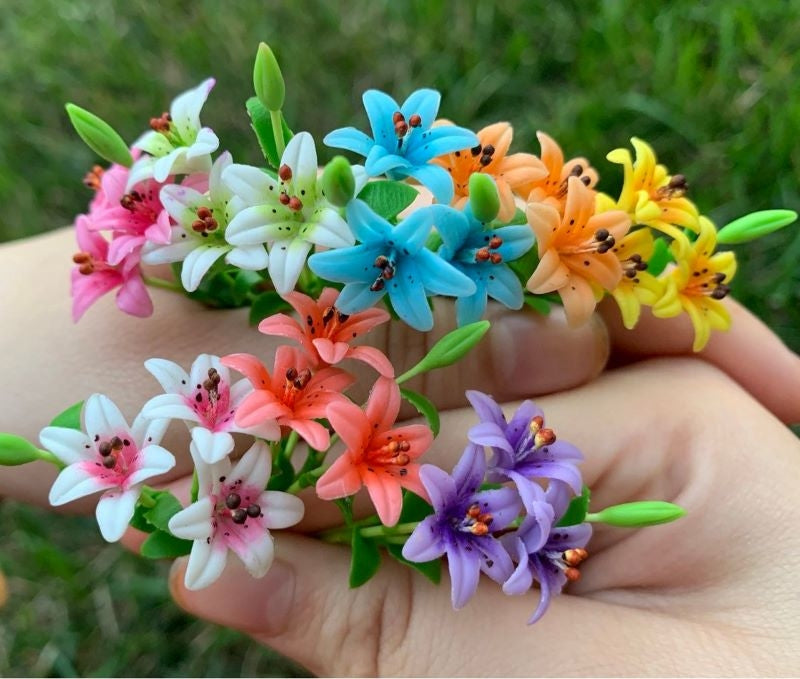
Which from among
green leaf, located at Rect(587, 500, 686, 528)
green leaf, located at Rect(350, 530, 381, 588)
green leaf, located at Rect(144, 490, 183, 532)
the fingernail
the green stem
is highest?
the green stem

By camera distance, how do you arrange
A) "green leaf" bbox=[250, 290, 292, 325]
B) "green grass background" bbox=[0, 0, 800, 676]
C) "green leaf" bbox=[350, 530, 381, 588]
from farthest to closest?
"green grass background" bbox=[0, 0, 800, 676], "green leaf" bbox=[250, 290, 292, 325], "green leaf" bbox=[350, 530, 381, 588]

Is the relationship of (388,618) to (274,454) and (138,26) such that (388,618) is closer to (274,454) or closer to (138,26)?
(274,454)

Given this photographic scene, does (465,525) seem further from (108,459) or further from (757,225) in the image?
(757,225)

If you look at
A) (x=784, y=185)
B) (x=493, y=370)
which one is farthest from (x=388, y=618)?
(x=784, y=185)

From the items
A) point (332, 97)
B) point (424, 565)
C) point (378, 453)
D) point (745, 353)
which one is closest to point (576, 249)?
point (378, 453)

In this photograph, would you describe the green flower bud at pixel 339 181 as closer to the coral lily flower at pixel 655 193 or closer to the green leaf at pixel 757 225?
the coral lily flower at pixel 655 193

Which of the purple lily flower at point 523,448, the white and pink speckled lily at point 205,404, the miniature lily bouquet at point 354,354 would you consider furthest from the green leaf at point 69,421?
the purple lily flower at point 523,448

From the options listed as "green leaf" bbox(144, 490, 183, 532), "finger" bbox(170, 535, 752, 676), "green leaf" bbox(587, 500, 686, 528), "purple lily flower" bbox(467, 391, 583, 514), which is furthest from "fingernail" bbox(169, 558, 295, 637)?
"green leaf" bbox(587, 500, 686, 528)

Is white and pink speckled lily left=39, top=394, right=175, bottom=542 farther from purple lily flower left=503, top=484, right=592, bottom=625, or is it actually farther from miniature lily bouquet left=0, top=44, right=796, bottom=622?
purple lily flower left=503, top=484, right=592, bottom=625
